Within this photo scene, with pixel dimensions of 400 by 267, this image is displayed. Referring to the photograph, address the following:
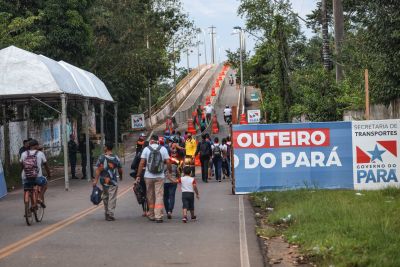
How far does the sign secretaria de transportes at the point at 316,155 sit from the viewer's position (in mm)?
18766

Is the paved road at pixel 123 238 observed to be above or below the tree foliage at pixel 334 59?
below

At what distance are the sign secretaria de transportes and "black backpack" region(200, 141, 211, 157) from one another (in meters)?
5.61

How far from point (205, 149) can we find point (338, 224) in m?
13.7

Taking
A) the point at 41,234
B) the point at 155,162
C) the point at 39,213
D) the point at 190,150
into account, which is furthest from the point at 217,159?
the point at 41,234

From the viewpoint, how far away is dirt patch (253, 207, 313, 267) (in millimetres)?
9714

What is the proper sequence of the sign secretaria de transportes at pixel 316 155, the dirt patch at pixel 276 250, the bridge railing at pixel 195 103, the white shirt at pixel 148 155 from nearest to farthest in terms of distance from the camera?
the dirt patch at pixel 276 250
the white shirt at pixel 148 155
the sign secretaria de transportes at pixel 316 155
the bridge railing at pixel 195 103

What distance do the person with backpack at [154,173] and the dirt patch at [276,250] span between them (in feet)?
7.39

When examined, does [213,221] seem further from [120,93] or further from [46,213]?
[120,93]

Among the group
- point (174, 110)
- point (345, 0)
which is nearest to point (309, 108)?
point (345, 0)

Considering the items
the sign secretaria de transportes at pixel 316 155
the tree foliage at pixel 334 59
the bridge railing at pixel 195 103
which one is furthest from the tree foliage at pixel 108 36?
the sign secretaria de transportes at pixel 316 155

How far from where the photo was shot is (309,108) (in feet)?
101

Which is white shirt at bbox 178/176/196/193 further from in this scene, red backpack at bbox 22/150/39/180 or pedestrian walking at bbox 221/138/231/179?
pedestrian walking at bbox 221/138/231/179

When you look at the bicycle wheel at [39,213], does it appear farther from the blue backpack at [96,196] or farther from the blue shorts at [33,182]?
the blue backpack at [96,196]

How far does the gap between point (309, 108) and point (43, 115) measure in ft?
53.4
